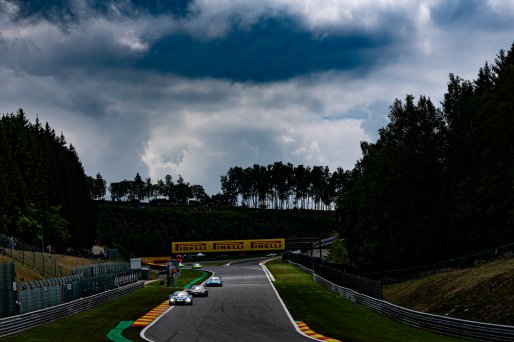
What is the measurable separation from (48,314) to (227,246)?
417 feet

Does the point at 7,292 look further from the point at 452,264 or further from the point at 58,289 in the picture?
the point at 452,264

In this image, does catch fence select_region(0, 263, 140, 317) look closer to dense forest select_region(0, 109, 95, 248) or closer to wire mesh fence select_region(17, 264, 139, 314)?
wire mesh fence select_region(17, 264, 139, 314)

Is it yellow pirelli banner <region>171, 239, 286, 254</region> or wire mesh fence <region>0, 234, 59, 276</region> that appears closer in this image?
wire mesh fence <region>0, 234, 59, 276</region>

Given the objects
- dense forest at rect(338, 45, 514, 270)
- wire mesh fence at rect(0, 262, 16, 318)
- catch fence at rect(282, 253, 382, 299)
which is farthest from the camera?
dense forest at rect(338, 45, 514, 270)

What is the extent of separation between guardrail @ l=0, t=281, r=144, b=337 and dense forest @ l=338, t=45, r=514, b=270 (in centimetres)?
3982

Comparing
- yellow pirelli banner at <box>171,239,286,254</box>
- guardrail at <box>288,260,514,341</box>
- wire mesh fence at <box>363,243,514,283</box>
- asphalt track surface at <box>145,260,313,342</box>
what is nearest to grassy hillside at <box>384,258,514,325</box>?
wire mesh fence at <box>363,243,514,283</box>

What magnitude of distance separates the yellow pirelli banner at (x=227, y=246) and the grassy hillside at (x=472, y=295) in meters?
109

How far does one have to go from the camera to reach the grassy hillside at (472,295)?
3447 centimetres

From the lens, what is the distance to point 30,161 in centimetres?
9375

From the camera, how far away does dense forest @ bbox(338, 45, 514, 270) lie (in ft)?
219

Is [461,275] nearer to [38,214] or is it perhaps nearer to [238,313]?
[238,313]

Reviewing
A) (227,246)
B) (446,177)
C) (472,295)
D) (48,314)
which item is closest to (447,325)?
(472,295)

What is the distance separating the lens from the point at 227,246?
162m

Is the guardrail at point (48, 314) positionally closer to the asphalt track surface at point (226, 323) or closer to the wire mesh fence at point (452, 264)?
the asphalt track surface at point (226, 323)
